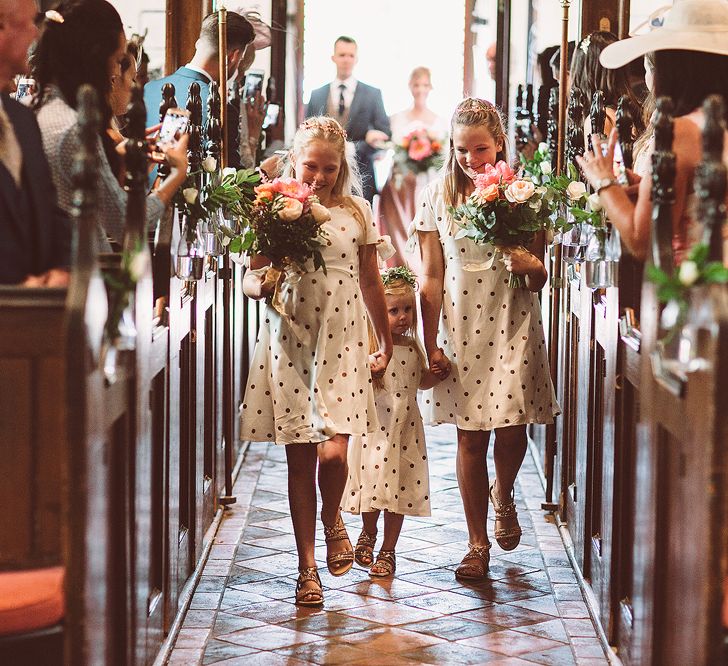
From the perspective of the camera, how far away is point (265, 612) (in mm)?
4090

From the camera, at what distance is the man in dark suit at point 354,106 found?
10.2 meters

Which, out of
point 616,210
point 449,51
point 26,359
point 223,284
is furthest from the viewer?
point 449,51

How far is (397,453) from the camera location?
4.57 metres

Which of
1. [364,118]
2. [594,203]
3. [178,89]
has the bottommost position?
[594,203]

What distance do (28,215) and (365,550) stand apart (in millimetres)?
2260

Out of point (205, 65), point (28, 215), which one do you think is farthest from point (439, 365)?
point (28, 215)

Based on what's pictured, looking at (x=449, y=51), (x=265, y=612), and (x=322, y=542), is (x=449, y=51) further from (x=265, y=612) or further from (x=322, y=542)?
(x=265, y=612)

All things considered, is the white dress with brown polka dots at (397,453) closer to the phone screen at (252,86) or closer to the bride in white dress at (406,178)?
the phone screen at (252,86)

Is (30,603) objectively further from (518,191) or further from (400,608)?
(518,191)

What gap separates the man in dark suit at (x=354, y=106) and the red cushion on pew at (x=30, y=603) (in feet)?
25.5

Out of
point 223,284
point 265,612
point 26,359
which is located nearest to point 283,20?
point 223,284

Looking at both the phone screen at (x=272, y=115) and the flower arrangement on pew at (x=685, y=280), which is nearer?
the flower arrangement on pew at (x=685, y=280)

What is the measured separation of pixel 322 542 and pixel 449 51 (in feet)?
23.2

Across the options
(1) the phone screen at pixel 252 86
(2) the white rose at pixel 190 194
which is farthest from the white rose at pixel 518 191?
(1) the phone screen at pixel 252 86
